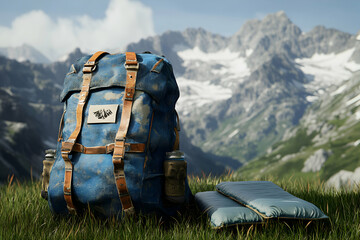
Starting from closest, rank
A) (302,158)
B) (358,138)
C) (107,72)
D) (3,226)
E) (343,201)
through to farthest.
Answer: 1. (3,226)
2. (107,72)
3. (343,201)
4. (358,138)
5. (302,158)

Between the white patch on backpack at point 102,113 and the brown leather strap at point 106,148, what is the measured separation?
0.38 meters

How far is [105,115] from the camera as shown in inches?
191

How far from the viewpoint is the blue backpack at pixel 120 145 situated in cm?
457

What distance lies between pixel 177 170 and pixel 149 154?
0.46 meters

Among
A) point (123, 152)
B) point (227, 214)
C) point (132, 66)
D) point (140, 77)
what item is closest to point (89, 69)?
point (132, 66)

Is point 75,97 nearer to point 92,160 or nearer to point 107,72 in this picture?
point 107,72

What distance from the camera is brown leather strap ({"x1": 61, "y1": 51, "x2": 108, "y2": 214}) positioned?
473 cm

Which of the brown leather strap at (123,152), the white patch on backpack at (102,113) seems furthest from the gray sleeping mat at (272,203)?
the white patch on backpack at (102,113)

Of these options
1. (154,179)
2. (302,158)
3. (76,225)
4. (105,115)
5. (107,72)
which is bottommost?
(302,158)

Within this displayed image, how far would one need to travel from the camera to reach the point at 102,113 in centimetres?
489

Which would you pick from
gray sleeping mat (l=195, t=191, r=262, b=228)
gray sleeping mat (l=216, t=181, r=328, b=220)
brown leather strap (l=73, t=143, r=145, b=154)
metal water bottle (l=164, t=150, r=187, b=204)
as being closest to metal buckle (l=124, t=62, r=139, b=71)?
brown leather strap (l=73, t=143, r=145, b=154)

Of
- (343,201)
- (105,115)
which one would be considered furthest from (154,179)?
(343,201)

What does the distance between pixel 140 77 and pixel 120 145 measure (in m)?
1.06

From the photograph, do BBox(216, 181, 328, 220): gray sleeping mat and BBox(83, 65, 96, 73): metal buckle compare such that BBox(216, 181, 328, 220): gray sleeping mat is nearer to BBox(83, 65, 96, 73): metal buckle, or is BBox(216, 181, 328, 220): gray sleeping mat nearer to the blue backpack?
the blue backpack
